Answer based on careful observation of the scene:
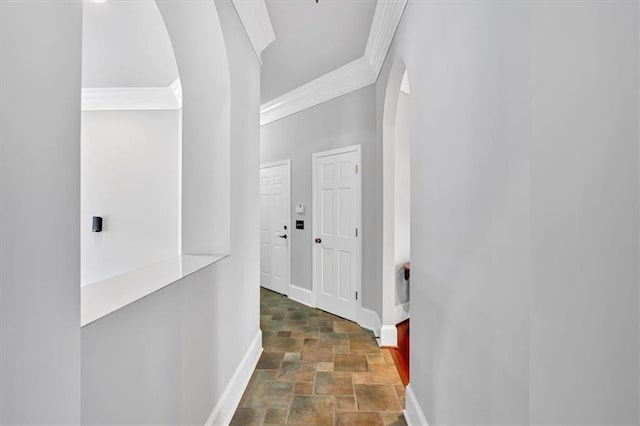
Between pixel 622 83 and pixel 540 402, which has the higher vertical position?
pixel 622 83

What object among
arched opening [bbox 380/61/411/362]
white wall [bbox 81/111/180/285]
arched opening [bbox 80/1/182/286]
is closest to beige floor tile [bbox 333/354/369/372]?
arched opening [bbox 380/61/411/362]

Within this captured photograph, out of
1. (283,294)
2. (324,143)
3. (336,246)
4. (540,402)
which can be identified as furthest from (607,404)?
(283,294)

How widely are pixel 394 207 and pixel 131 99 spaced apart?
3428 millimetres

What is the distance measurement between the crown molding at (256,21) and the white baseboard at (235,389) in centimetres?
243

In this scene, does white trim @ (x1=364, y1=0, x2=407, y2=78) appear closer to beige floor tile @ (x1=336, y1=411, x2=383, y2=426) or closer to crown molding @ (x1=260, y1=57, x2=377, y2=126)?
crown molding @ (x1=260, y1=57, x2=377, y2=126)

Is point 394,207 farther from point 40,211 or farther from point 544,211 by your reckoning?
point 40,211

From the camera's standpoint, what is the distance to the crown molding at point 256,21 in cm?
211

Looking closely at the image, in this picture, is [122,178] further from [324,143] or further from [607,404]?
[607,404]

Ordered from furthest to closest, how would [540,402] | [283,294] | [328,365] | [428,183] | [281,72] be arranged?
[283,294] < [281,72] < [328,365] < [428,183] < [540,402]

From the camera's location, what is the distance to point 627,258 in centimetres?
61

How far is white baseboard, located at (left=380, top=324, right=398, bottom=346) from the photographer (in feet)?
9.34

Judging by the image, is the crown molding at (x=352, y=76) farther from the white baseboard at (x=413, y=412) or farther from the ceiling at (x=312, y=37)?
the white baseboard at (x=413, y=412)

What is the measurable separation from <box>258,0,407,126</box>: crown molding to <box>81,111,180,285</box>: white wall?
1.40m

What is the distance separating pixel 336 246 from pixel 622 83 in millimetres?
3212
